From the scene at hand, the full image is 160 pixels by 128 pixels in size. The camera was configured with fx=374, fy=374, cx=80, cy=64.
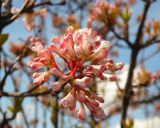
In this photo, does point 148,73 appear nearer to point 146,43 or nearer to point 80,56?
point 146,43

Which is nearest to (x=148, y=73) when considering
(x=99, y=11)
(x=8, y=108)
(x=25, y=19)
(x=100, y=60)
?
(x=99, y=11)

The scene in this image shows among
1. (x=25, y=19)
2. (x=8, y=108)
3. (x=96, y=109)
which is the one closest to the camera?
(x=96, y=109)

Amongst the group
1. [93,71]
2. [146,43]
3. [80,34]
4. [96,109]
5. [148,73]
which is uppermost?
[80,34]

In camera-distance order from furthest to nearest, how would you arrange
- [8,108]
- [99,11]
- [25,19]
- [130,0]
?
[130,0], [25,19], [99,11], [8,108]

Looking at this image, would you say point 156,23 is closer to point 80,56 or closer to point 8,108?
point 8,108

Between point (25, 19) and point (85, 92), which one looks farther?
point (25, 19)

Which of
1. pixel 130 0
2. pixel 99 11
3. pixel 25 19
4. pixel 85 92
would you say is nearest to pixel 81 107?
pixel 85 92

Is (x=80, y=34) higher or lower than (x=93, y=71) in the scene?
higher
